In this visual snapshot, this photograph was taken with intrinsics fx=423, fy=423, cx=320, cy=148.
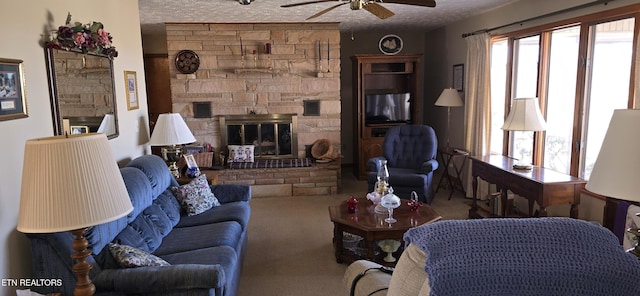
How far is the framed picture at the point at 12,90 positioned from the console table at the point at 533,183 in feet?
11.4

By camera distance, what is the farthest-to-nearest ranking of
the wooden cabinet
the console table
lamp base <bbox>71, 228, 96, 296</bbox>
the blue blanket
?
the wooden cabinet, the console table, lamp base <bbox>71, 228, 96, 296</bbox>, the blue blanket

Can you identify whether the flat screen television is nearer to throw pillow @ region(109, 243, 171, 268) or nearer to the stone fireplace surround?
the stone fireplace surround

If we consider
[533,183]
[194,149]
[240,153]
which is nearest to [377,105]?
[240,153]

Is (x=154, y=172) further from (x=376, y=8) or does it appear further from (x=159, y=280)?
(x=376, y=8)

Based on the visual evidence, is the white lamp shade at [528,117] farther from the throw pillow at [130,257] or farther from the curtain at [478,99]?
the throw pillow at [130,257]

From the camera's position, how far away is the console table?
332 cm

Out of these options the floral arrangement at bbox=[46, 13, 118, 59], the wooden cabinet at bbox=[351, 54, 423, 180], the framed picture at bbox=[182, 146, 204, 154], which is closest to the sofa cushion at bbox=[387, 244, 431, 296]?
the floral arrangement at bbox=[46, 13, 118, 59]

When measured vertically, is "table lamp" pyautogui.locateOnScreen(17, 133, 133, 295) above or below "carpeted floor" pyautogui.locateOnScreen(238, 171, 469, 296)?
above

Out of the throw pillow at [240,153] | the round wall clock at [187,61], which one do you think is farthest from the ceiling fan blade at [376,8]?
the round wall clock at [187,61]

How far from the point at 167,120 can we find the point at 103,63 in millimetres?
912

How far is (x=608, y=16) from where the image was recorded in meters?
3.25

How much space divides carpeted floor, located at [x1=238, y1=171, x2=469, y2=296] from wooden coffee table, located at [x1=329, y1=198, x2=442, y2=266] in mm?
180

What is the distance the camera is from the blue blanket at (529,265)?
1.13 metres

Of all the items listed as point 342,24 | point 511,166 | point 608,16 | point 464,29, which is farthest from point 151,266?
point 464,29
